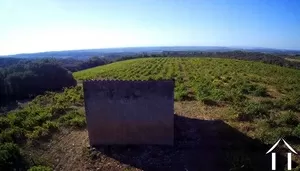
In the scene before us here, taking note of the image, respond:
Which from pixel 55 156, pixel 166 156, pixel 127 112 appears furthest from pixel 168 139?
pixel 55 156

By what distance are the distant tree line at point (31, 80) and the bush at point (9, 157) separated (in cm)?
2401

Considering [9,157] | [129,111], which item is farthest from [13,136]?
[129,111]

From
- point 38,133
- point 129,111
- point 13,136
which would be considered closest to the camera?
point 129,111

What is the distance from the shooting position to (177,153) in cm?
1078

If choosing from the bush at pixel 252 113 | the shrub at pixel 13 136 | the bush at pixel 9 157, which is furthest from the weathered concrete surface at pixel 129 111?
the bush at pixel 252 113

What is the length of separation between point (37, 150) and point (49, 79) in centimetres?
2737

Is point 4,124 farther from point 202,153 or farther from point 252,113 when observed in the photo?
point 252,113

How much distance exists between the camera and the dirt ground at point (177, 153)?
9914mm

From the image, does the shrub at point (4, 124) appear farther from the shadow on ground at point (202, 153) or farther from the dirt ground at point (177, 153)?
the shadow on ground at point (202, 153)

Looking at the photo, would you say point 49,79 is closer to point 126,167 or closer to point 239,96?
point 239,96

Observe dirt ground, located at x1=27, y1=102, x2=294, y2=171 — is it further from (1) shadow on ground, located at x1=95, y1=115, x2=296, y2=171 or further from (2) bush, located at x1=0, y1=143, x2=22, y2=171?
(2) bush, located at x1=0, y1=143, x2=22, y2=171

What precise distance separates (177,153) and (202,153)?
920 millimetres

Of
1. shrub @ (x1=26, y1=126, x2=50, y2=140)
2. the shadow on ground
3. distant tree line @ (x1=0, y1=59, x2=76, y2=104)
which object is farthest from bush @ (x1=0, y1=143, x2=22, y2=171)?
distant tree line @ (x1=0, y1=59, x2=76, y2=104)

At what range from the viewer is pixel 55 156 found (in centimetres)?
1116
